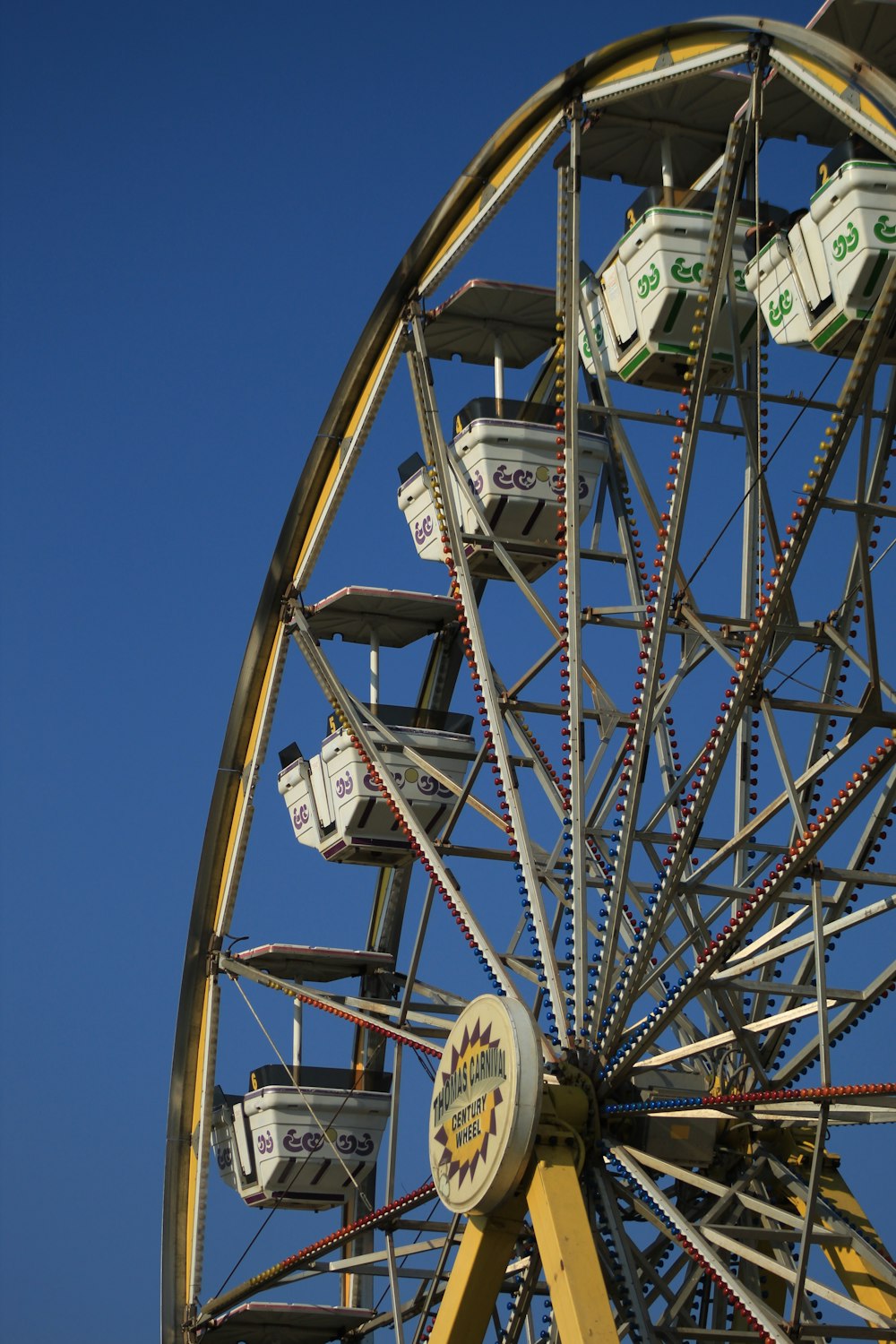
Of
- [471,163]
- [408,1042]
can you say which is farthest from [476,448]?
[408,1042]

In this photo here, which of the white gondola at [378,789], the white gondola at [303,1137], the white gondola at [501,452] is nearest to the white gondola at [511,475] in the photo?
the white gondola at [501,452]

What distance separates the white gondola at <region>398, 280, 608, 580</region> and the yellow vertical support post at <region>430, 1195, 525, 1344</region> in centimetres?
587

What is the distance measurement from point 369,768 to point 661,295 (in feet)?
20.6

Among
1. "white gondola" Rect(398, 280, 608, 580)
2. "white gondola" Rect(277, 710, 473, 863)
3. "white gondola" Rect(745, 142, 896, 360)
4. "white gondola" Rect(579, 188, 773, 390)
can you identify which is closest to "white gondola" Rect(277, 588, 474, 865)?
"white gondola" Rect(277, 710, 473, 863)

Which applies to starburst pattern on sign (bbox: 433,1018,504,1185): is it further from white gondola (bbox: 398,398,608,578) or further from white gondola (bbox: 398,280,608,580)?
white gondola (bbox: 398,398,608,578)

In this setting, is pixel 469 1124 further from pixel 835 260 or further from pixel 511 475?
pixel 835 260

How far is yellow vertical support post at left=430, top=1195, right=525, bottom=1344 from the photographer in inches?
648

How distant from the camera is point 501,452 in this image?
68.8 feet

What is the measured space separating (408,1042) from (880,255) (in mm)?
7754

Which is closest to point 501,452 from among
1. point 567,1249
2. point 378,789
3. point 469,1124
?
point 378,789

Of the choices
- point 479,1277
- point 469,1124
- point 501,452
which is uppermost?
point 501,452

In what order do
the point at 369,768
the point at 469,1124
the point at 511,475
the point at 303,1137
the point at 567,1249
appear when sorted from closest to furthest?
1. the point at 567,1249
2. the point at 469,1124
3. the point at 511,475
4. the point at 369,768
5. the point at 303,1137

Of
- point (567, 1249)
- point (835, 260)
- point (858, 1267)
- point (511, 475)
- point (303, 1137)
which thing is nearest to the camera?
point (567, 1249)

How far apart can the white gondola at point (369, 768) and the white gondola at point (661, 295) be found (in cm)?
477
